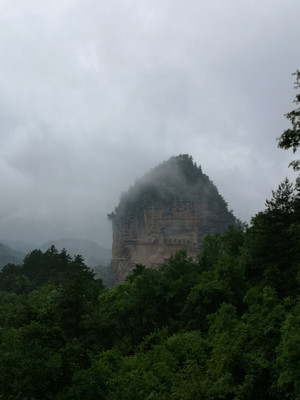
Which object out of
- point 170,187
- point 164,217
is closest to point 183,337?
point 164,217

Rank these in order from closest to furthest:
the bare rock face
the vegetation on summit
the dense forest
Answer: the dense forest, the bare rock face, the vegetation on summit

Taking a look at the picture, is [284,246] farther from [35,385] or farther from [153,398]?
[35,385]

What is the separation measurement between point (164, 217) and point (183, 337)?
12969cm

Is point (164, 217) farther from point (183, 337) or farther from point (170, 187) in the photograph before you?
point (183, 337)

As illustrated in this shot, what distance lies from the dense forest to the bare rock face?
347 ft

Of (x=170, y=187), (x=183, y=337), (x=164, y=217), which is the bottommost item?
(x=183, y=337)

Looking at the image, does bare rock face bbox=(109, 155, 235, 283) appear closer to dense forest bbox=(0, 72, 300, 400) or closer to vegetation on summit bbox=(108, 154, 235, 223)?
vegetation on summit bbox=(108, 154, 235, 223)

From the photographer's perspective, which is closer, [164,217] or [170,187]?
[164,217]

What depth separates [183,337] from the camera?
74.6 feet

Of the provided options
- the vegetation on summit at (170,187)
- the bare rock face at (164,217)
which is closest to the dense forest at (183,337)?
the bare rock face at (164,217)

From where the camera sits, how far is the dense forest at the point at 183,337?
14891 mm

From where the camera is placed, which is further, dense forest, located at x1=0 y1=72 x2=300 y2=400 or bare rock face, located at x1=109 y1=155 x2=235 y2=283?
bare rock face, located at x1=109 y1=155 x2=235 y2=283

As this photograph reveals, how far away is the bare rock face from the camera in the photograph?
148m

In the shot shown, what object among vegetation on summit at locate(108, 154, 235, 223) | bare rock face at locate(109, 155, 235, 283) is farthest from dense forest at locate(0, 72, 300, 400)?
vegetation on summit at locate(108, 154, 235, 223)
